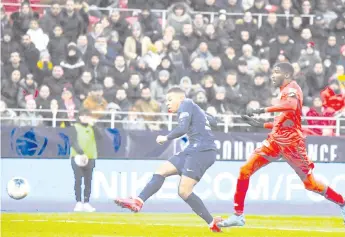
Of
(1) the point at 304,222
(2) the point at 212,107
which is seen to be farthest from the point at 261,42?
(1) the point at 304,222

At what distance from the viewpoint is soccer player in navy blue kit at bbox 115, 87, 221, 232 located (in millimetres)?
13992

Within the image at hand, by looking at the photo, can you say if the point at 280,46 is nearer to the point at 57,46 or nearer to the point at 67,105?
the point at 57,46

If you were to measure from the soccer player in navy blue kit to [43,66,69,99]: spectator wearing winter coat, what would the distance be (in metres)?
6.50

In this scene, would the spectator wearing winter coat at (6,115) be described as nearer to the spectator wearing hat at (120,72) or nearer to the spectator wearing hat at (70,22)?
the spectator wearing hat at (120,72)

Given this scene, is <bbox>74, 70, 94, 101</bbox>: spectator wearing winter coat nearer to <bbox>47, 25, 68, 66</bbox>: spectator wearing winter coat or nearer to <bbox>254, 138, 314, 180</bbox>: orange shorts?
<bbox>47, 25, 68, 66</bbox>: spectator wearing winter coat

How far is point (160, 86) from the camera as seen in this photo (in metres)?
21.3

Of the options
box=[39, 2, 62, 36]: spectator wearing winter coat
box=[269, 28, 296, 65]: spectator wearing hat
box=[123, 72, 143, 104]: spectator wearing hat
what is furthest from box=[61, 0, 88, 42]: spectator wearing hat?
box=[269, 28, 296, 65]: spectator wearing hat

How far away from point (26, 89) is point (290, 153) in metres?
7.68

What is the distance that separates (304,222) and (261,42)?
6752 millimetres

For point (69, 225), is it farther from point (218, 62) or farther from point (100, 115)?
point (218, 62)

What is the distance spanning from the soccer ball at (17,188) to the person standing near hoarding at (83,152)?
0.90m

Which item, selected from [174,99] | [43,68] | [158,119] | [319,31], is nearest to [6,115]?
[43,68]

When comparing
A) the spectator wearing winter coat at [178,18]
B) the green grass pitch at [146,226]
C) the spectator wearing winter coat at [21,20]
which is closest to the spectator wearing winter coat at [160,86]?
the spectator wearing winter coat at [178,18]

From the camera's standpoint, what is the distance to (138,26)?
72.6ft
